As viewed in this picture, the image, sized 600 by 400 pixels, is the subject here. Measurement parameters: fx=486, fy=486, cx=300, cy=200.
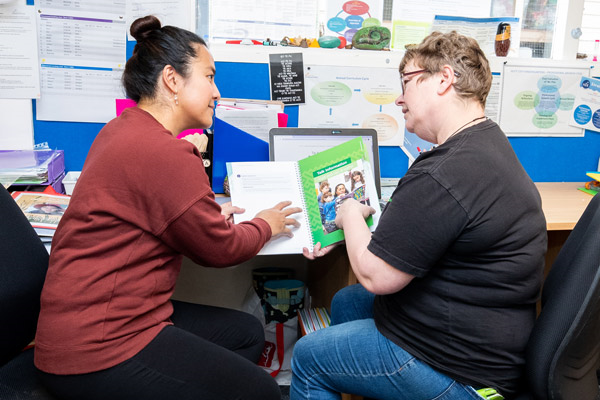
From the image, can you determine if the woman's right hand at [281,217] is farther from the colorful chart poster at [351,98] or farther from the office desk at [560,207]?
the office desk at [560,207]

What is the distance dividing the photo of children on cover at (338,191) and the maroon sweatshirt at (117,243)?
1.48 feet

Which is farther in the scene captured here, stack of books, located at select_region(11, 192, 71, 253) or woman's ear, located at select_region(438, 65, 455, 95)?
stack of books, located at select_region(11, 192, 71, 253)

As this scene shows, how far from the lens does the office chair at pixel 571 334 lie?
2.90ft

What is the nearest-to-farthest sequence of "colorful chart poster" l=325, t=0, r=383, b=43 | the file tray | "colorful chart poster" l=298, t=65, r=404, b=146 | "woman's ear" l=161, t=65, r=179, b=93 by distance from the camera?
"woman's ear" l=161, t=65, r=179, b=93 → the file tray → "colorful chart poster" l=298, t=65, r=404, b=146 → "colorful chart poster" l=325, t=0, r=383, b=43

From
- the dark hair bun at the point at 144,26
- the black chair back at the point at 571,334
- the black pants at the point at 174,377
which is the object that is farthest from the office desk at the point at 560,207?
Result: the dark hair bun at the point at 144,26

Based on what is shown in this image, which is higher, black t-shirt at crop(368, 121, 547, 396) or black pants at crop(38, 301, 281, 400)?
black t-shirt at crop(368, 121, 547, 396)

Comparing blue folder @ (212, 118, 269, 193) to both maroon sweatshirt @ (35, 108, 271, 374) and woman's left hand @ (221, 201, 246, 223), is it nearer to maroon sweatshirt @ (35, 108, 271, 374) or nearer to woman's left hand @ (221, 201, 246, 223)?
woman's left hand @ (221, 201, 246, 223)

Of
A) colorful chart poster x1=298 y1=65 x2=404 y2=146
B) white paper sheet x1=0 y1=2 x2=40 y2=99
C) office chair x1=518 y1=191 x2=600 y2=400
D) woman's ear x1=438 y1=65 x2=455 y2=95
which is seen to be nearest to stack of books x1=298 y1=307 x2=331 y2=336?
colorful chart poster x1=298 y1=65 x2=404 y2=146

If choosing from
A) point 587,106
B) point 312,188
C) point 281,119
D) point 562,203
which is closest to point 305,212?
point 312,188

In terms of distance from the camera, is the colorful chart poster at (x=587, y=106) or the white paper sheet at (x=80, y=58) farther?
the colorful chart poster at (x=587, y=106)

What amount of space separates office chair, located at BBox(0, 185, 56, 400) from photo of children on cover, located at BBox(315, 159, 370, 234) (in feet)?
2.38

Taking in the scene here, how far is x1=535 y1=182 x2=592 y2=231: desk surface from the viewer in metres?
1.50

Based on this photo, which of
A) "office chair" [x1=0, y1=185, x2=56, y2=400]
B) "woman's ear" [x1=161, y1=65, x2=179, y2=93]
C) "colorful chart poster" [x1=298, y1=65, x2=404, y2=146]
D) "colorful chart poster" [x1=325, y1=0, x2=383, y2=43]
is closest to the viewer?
"office chair" [x1=0, y1=185, x2=56, y2=400]

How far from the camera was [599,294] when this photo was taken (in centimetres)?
86
